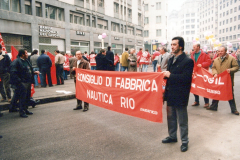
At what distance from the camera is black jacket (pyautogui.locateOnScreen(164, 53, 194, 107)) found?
3484 millimetres

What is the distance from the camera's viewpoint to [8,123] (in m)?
5.48

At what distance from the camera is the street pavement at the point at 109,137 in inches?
138

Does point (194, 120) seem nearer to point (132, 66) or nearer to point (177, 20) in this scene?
point (132, 66)

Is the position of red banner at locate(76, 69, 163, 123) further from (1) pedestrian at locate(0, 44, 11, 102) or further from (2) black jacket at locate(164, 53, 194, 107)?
(1) pedestrian at locate(0, 44, 11, 102)

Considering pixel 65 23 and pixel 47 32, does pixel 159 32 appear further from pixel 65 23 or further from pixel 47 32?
pixel 47 32

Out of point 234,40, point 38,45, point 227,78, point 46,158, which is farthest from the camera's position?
point 234,40

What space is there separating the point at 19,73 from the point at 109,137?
361cm

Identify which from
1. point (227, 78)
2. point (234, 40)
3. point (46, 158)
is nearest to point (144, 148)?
point (46, 158)

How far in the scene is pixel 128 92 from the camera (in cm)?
424

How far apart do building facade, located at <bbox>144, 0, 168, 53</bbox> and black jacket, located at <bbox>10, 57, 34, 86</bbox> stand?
47.8 meters

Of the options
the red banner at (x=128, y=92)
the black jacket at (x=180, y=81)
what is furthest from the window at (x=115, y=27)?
the black jacket at (x=180, y=81)

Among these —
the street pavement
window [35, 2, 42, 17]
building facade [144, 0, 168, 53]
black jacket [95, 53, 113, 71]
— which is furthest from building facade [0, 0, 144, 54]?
the street pavement

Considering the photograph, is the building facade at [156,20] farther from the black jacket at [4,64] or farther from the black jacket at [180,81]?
the black jacket at [180,81]

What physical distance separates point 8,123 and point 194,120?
5030 mm
